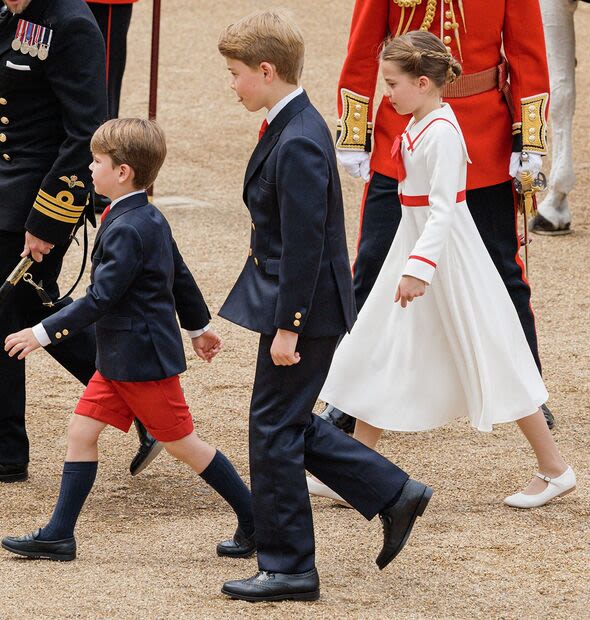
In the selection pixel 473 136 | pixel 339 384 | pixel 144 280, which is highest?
pixel 473 136

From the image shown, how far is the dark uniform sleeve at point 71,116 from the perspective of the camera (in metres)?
4.07

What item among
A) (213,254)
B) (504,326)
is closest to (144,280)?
(504,326)

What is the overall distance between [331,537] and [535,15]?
1682mm

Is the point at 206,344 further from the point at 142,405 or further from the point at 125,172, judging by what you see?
the point at 125,172

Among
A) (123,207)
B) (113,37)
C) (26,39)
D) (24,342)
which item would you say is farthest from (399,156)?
(113,37)

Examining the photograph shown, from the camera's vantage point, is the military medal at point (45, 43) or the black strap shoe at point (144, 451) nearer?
the military medal at point (45, 43)

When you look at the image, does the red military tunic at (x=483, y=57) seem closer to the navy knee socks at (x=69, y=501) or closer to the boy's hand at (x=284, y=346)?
the boy's hand at (x=284, y=346)

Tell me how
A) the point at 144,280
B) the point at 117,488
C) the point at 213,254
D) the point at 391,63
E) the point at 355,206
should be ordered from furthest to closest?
the point at 355,206, the point at 213,254, the point at 117,488, the point at 391,63, the point at 144,280

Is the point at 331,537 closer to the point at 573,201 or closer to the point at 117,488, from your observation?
the point at 117,488

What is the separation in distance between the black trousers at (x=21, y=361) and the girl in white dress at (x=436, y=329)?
0.72 m

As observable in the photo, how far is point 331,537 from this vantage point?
157 inches

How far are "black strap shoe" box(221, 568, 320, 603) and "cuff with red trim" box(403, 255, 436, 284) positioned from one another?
765 mm

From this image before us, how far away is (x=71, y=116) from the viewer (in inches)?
162

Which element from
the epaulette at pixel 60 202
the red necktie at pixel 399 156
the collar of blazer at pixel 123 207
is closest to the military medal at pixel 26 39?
the epaulette at pixel 60 202
